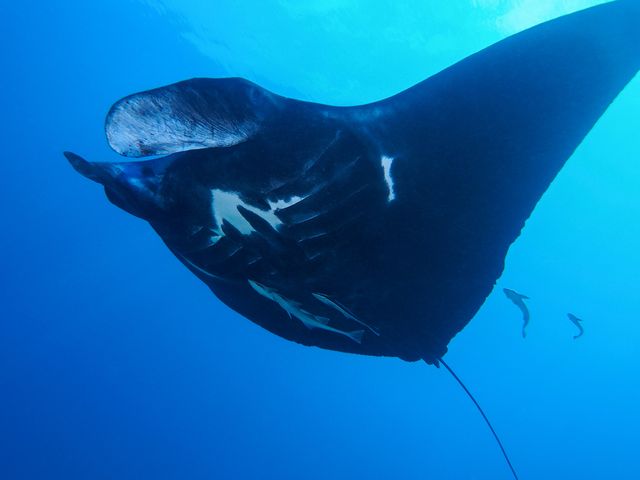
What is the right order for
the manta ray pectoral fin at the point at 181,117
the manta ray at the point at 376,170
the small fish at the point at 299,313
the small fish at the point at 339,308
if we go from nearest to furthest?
→ 1. the manta ray pectoral fin at the point at 181,117
2. the manta ray at the point at 376,170
3. the small fish at the point at 339,308
4. the small fish at the point at 299,313

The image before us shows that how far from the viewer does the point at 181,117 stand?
166cm

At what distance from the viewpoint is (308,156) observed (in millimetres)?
1954

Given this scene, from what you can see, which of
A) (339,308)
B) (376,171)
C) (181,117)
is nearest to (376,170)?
(376,171)

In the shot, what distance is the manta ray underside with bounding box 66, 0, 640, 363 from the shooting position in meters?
1.84

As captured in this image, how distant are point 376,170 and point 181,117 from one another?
89 centimetres

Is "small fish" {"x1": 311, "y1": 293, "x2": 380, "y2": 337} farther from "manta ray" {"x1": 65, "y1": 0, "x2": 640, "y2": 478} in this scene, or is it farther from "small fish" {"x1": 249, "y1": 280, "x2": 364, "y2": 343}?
"small fish" {"x1": 249, "y1": 280, "x2": 364, "y2": 343}

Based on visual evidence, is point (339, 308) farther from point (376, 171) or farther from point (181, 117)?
point (181, 117)

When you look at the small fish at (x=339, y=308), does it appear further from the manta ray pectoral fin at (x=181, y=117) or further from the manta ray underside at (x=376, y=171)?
the manta ray pectoral fin at (x=181, y=117)

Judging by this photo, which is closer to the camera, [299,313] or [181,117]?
[181,117]

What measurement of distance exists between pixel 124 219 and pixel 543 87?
28372 millimetres

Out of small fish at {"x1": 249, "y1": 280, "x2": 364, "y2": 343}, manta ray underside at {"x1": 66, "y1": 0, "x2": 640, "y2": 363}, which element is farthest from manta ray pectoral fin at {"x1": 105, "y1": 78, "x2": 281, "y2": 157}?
small fish at {"x1": 249, "y1": 280, "x2": 364, "y2": 343}

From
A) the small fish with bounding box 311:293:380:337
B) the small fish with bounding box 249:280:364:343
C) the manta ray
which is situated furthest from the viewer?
the small fish with bounding box 249:280:364:343

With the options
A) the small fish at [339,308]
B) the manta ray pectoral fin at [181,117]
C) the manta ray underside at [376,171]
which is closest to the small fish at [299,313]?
the manta ray underside at [376,171]

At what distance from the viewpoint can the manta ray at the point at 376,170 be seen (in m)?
1.84
